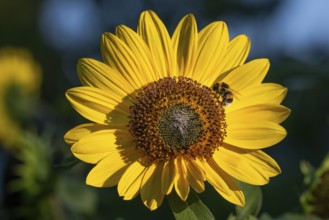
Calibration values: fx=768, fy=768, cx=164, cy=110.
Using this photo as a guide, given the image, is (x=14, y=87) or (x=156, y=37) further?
(x=14, y=87)

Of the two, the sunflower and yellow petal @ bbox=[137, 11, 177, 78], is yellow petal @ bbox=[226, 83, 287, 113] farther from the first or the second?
yellow petal @ bbox=[137, 11, 177, 78]

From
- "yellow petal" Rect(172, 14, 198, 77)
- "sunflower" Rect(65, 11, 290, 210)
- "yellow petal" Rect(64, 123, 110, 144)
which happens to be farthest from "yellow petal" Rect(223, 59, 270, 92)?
"yellow petal" Rect(64, 123, 110, 144)

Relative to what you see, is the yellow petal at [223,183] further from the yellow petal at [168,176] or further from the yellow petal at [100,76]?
the yellow petal at [100,76]

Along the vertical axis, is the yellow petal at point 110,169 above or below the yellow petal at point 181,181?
above

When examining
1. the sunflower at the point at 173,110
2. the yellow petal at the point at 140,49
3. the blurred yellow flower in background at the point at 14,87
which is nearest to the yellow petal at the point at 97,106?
the sunflower at the point at 173,110

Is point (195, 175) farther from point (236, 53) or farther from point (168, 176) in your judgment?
point (236, 53)

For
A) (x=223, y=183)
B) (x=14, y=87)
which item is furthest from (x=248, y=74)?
(x=14, y=87)

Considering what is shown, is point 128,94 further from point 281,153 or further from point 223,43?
point 281,153
